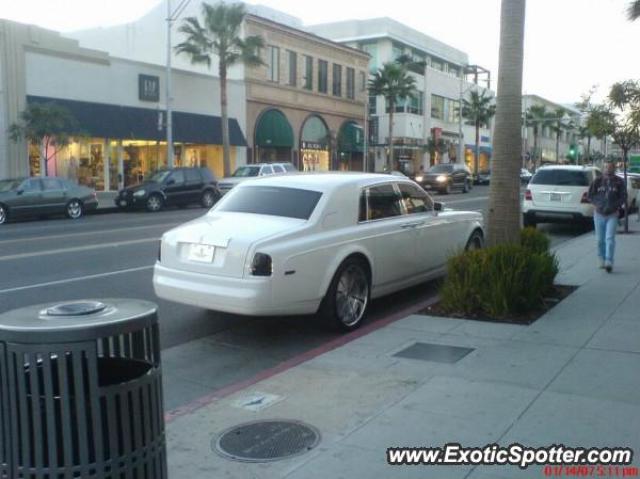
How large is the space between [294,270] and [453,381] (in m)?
1.99

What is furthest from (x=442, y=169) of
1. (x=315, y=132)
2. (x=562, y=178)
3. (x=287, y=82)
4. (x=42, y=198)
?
(x=42, y=198)


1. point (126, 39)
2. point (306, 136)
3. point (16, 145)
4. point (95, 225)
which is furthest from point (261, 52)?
point (95, 225)

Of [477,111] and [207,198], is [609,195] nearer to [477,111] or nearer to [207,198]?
[207,198]

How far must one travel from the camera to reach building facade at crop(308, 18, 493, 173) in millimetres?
58844

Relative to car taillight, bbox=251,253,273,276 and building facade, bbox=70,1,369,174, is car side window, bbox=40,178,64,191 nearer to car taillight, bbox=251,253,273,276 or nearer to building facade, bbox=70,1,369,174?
car taillight, bbox=251,253,273,276

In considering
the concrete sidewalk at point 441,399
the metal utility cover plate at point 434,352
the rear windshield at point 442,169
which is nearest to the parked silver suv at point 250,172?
the rear windshield at point 442,169

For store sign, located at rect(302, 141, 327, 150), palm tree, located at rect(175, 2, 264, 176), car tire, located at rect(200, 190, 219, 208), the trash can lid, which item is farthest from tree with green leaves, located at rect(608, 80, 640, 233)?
store sign, located at rect(302, 141, 327, 150)

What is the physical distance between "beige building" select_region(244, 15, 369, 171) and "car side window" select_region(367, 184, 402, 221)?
1320 inches

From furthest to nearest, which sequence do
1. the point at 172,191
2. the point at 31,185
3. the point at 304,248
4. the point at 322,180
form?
the point at 172,191 < the point at 31,185 < the point at 322,180 < the point at 304,248

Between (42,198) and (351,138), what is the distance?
32593mm

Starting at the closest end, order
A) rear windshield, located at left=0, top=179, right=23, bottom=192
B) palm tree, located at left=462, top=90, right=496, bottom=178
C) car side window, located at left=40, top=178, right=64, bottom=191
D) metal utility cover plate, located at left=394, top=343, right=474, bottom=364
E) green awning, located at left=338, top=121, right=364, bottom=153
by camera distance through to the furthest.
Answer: metal utility cover plate, located at left=394, top=343, right=474, bottom=364, rear windshield, located at left=0, top=179, right=23, bottom=192, car side window, located at left=40, top=178, right=64, bottom=191, green awning, located at left=338, top=121, right=364, bottom=153, palm tree, located at left=462, top=90, right=496, bottom=178

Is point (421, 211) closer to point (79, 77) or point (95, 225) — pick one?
point (95, 225)

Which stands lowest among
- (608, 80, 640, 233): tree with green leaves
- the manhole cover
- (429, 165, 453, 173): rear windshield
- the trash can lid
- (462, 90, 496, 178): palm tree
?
the manhole cover

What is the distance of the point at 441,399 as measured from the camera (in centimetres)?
496
